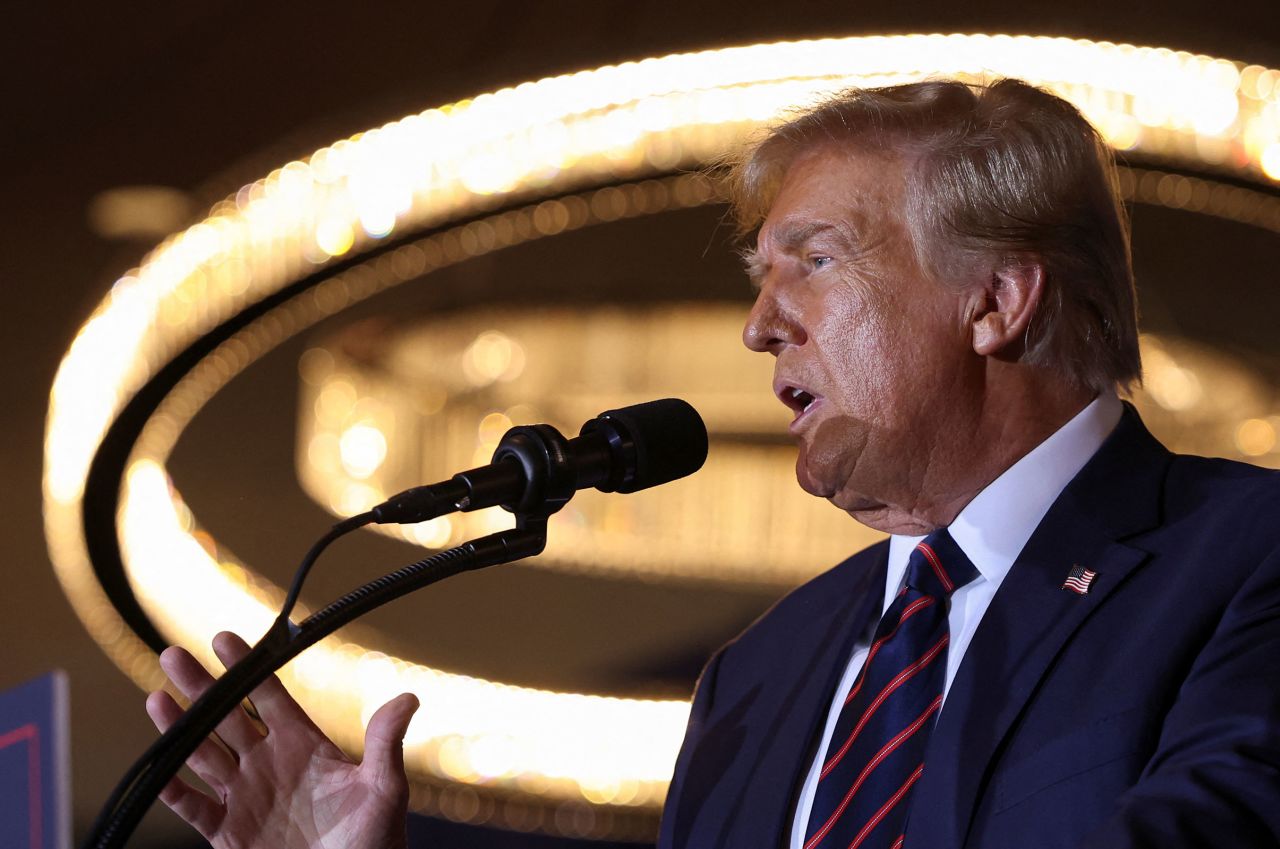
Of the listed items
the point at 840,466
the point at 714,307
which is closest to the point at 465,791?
the point at 714,307

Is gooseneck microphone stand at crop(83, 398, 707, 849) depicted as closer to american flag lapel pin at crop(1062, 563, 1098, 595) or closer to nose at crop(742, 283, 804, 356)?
nose at crop(742, 283, 804, 356)

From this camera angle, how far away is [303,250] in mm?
3508

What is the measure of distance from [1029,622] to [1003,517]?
0.18 metres

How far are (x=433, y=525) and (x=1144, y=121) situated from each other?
9.32 ft

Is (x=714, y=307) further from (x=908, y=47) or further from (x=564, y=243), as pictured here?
(x=908, y=47)

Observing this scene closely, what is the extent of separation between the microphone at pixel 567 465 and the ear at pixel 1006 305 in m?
0.47

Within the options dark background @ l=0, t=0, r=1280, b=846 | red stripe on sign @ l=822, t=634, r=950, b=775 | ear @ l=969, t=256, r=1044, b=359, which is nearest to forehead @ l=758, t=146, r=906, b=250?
ear @ l=969, t=256, r=1044, b=359

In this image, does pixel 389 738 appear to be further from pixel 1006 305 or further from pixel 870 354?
pixel 1006 305

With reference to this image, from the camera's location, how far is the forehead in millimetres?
1749

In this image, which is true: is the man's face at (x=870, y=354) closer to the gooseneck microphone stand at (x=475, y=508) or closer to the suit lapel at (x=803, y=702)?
the suit lapel at (x=803, y=702)

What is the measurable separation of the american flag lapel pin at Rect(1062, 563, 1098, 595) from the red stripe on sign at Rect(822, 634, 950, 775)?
0.17 meters

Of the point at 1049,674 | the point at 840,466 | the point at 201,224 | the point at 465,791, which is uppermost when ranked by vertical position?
the point at 201,224

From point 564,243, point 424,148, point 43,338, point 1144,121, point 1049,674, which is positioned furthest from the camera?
point 564,243

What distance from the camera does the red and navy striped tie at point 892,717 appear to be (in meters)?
1.52
